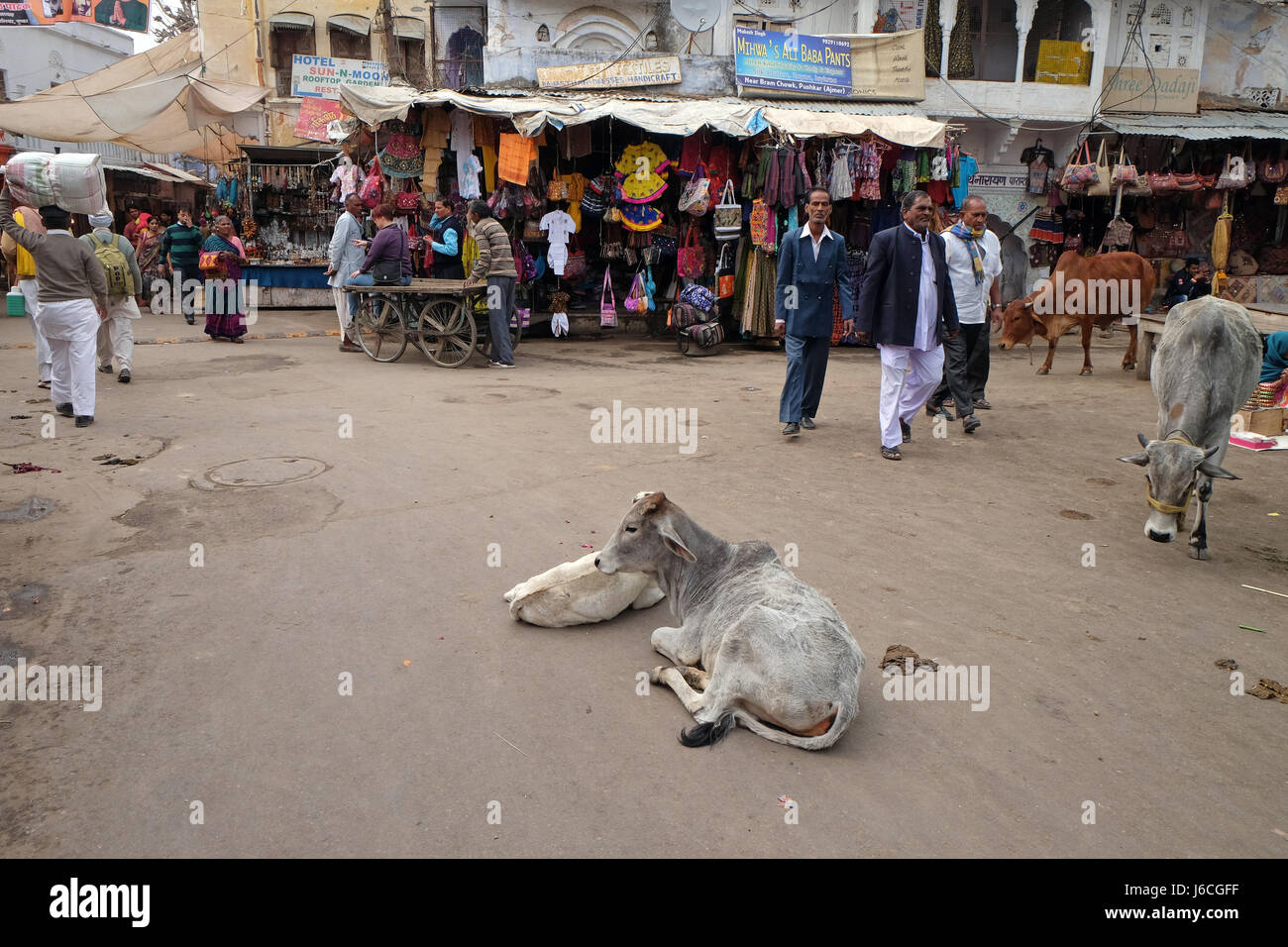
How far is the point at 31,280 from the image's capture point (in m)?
9.80

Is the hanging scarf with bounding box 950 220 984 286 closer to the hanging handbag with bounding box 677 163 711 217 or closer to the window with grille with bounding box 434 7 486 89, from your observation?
the hanging handbag with bounding box 677 163 711 217

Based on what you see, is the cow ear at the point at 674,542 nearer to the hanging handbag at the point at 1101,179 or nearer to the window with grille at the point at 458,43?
the hanging handbag at the point at 1101,179

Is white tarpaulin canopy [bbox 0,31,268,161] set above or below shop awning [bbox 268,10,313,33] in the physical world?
below

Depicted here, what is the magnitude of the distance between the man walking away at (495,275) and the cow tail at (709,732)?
8.64 meters

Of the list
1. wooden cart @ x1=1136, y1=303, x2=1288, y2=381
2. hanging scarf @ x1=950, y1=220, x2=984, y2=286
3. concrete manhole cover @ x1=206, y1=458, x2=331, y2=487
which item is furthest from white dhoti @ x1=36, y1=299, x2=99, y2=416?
wooden cart @ x1=1136, y1=303, x2=1288, y2=381

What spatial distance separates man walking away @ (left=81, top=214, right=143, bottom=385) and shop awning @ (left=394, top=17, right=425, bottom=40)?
18360 millimetres

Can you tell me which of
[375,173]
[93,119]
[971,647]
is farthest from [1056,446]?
[93,119]

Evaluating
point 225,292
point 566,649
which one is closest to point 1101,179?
point 225,292

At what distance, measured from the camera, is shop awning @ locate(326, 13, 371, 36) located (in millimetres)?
25391

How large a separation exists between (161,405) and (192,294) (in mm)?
9618

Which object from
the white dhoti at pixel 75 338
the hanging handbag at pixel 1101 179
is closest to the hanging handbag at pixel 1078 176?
the hanging handbag at pixel 1101 179

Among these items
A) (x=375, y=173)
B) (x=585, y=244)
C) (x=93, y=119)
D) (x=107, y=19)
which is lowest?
(x=585, y=244)

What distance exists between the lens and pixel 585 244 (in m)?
14.9

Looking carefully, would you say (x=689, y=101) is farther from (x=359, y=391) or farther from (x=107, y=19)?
(x=107, y=19)
